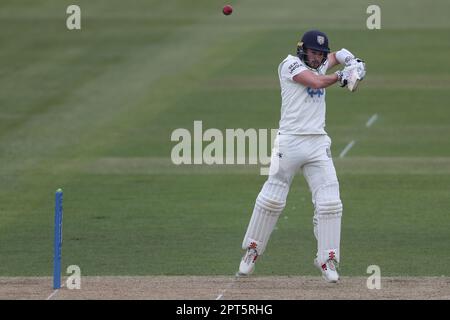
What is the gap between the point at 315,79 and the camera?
12.7m

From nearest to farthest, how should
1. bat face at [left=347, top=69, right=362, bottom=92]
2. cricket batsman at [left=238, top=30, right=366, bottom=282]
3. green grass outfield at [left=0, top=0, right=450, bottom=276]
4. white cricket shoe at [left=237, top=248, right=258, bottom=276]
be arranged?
1. bat face at [left=347, top=69, right=362, bottom=92]
2. cricket batsman at [left=238, top=30, right=366, bottom=282]
3. white cricket shoe at [left=237, top=248, right=258, bottom=276]
4. green grass outfield at [left=0, top=0, right=450, bottom=276]

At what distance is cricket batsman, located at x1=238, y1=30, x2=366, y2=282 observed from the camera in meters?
12.7

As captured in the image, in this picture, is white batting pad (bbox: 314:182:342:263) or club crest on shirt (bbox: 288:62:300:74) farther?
club crest on shirt (bbox: 288:62:300:74)

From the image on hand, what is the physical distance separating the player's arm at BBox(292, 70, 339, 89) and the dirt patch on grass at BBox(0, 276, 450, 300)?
2.00 meters

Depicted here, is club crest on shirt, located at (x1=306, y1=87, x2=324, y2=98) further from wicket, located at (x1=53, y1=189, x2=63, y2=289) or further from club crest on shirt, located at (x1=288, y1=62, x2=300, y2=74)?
wicket, located at (x1=53, y1=189, x2=63, y2=289)

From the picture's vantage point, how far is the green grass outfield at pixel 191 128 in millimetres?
15539

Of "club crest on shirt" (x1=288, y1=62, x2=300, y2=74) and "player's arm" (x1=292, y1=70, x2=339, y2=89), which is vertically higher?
"club crest on shirt" (x1=288, y1=62, x2=300, y2=74)

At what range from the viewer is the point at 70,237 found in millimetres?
16094

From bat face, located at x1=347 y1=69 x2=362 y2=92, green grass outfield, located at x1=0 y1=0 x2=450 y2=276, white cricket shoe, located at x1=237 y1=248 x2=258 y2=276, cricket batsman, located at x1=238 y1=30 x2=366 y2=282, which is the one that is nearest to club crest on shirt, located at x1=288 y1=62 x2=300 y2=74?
cricket batsman, located at x1=238 y1=30 x2=366 y2=282

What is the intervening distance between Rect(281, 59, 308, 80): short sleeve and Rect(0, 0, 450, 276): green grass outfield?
2.38 meters

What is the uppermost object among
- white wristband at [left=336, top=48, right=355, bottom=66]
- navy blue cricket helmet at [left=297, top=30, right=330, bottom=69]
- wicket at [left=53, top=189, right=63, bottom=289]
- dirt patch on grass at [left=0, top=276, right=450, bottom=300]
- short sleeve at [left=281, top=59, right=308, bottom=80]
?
navy blue cricket helmet at [left=297, top=30, right=330, bottom=69]

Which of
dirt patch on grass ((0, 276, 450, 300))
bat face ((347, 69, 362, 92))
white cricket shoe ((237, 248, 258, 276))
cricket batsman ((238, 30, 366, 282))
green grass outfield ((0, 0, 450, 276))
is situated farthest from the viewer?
green grass outfield ((0, 0, 450, 276))
